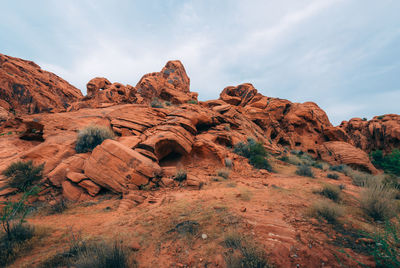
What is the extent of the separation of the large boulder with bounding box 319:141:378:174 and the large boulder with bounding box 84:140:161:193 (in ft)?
64.8

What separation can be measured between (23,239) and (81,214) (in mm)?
1315

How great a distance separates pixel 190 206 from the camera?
4219 mm

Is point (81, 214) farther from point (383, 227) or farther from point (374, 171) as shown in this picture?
point (374, 171)

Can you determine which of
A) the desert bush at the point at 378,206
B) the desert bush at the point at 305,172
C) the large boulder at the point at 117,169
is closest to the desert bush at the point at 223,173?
the large boulder at the point at 117,169

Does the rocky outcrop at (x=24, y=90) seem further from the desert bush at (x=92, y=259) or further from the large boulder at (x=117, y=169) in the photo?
the desert bush at (x=92, y=259)

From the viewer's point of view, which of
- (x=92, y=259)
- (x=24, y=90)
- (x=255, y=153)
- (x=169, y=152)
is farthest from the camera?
(x=24, y=90)

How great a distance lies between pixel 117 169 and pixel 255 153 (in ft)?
28.6

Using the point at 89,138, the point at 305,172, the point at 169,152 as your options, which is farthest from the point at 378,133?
the point at 89,138

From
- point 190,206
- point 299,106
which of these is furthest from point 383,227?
point 299,106

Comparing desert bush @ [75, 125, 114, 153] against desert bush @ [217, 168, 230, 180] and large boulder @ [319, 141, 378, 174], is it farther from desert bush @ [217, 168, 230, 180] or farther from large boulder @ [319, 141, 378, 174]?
large boulder @ [319, 141, 378, 174]

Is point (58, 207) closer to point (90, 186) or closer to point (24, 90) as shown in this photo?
point (90, 186)

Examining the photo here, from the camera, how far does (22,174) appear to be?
16.6ft

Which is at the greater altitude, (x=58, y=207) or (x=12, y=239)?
(x=12, y=239)

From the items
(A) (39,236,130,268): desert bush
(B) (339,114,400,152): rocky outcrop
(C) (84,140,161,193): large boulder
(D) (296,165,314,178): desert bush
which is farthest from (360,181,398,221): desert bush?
(B) (339,114,400,152): rocky outcrop
